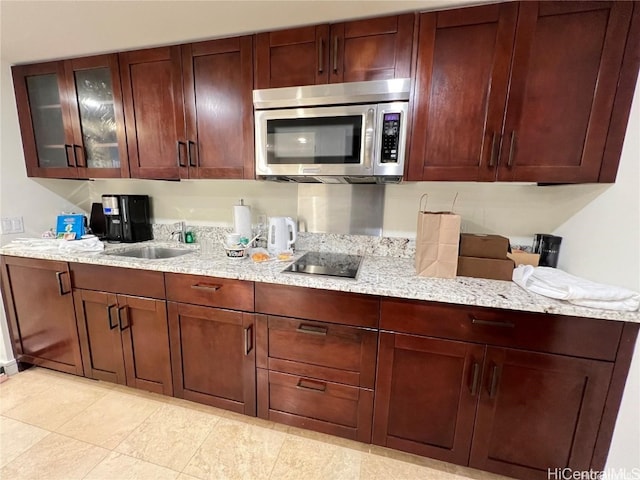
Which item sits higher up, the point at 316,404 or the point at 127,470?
the point at 316,404

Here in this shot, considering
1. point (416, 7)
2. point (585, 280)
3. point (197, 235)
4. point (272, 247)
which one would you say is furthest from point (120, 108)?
point (585, 280)

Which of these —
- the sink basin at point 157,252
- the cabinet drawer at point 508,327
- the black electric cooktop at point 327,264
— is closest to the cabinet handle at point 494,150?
the cabinet drawer at point 508,327

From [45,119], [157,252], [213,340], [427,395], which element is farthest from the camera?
[157,252]

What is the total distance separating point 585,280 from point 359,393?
118cm

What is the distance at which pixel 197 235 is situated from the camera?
2.10 m

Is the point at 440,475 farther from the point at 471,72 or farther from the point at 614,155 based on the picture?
the point at 471,72

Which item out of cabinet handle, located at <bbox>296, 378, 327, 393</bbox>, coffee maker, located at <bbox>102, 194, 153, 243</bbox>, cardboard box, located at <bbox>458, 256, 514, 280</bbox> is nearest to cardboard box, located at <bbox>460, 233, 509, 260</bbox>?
cardboard box, located at <bbox>458, 256, 514, 280</bbox>

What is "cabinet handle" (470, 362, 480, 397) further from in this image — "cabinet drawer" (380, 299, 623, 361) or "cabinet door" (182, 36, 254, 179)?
"cabinet door" (182, 36, 254, 179)

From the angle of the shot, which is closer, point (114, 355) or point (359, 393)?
point (359, 393)

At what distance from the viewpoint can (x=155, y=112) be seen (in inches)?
65.2

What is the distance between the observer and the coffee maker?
1975 millimetres

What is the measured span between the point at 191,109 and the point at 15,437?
2.06 metres

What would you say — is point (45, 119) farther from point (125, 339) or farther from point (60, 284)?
point (125, 339)

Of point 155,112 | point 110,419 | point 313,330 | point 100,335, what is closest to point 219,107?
point 155,112
